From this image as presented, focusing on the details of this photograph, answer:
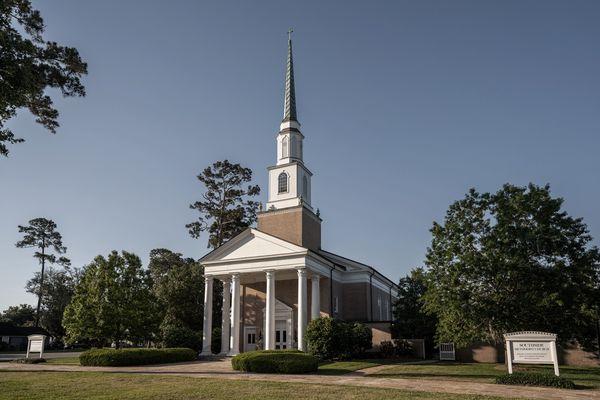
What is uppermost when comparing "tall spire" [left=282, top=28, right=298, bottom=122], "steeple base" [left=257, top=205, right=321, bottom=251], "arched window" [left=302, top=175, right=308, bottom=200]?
"tall spire" [left=282, top=28, right=298, bottom=122]

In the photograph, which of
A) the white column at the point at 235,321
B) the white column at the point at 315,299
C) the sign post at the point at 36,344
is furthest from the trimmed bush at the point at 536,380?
the sign post at the point at 36,344

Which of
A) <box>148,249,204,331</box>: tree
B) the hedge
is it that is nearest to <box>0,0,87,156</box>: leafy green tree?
the hedge

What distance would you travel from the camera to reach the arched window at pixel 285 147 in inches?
1528

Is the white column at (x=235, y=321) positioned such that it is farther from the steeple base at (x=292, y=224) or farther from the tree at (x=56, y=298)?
the tree at (x=56, y=298)

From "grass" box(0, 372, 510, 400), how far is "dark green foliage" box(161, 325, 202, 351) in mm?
17149

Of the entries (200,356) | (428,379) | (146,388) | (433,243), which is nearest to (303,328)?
(200,356)

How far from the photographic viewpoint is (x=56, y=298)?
7125 centimetres

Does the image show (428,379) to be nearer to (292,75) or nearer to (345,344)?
(345,344)

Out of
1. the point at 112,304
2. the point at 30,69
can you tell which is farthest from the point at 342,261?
the point at 30,69

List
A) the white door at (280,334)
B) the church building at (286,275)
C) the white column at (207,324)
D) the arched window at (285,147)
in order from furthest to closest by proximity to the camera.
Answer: the arched window at (285,147), the white door at (280,334), the white column at (207,324), the church building at (286,275)

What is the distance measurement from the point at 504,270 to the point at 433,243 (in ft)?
12.0

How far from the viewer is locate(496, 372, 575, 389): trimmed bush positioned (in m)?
15.9

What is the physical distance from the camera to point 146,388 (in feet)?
49.4

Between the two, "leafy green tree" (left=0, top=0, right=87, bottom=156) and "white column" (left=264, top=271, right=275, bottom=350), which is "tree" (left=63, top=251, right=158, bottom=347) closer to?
"white column" (left=264, top=271, right=275, bottom=350)
